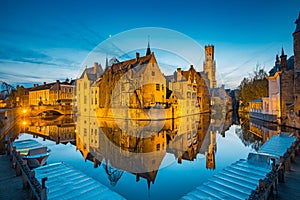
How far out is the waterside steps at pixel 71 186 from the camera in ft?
17.3

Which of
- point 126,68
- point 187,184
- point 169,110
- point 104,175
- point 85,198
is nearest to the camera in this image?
point 85,198

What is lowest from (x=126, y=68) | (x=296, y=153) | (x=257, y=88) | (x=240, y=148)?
(x=240, y=148)

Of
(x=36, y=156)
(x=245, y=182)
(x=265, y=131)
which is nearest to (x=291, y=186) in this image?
(x=245, y=182)

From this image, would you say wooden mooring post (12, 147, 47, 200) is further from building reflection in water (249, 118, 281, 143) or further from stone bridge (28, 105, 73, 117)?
stone bridge (28, 105, 73, 117)

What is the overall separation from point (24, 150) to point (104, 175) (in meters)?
5.75

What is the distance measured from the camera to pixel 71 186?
19.1 ft

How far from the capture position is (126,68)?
37.3m

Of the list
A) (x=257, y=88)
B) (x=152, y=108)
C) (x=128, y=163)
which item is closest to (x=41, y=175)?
(x=128, y=163)

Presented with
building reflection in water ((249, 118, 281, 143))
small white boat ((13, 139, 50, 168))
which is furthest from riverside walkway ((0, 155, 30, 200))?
building reflection in water ((249, 118, 281, 143))

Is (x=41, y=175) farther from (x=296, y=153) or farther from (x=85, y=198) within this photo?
(x=296, y=153)

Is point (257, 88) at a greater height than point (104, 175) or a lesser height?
greater

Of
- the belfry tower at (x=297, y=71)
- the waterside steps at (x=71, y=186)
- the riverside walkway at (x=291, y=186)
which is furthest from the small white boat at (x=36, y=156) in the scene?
the belfry tower at (x=297, y=71)

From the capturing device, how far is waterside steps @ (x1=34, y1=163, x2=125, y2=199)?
5258mm

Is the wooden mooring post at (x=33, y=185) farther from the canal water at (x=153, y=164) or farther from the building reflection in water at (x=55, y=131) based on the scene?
the building reflection in water at (x=55, y=131)
